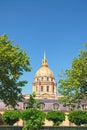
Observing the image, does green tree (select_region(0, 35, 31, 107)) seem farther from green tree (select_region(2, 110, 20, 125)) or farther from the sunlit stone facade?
the sunlit stone facade

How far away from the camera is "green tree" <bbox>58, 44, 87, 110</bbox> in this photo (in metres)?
55.4

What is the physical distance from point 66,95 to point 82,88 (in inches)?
109

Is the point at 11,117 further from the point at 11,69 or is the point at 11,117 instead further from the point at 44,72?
the point at 44,72

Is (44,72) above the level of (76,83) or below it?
above

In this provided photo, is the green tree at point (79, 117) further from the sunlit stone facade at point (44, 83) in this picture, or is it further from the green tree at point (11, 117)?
the sunlit stone facade at point (44, 83)

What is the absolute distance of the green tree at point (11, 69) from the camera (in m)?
50.5

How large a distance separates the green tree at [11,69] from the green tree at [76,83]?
298 inches

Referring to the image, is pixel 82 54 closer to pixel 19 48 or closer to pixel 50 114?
pixel 19 48

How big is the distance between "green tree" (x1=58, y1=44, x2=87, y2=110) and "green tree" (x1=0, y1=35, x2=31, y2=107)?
7.58 metres

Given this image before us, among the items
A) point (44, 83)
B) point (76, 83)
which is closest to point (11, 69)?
point (76, 83)

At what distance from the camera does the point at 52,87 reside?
163875mm

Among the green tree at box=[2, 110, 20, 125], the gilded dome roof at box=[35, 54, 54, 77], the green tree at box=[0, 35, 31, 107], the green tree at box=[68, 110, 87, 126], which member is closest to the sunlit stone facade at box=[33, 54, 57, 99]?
the gilded dome roof at box=[35, 54, 54, 77]

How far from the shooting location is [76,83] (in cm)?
5512

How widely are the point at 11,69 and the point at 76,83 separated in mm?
10259
